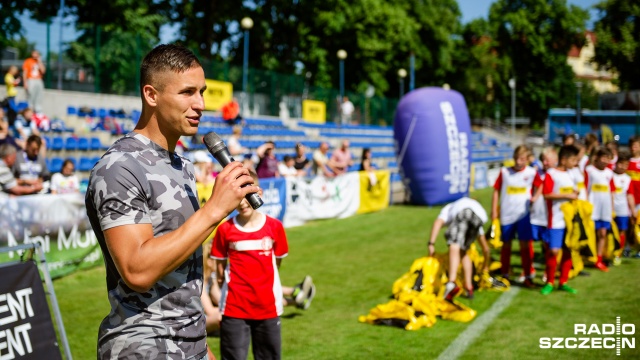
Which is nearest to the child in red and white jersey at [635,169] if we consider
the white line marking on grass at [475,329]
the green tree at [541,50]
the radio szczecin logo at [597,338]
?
the white line marking on grass at [475,329]

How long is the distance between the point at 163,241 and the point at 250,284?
2979mm

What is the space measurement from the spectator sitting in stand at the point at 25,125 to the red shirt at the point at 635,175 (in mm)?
12227

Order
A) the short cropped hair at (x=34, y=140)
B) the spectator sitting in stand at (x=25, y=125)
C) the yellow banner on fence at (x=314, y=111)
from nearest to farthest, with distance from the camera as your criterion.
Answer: the short cropped hair at (x=34, y=140) < the spectator sitting in stand at (x=25, y=125) < the yellow banner on fence at (x=314, y=111)

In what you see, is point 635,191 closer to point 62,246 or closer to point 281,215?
point 281,215

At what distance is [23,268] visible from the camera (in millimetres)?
5078

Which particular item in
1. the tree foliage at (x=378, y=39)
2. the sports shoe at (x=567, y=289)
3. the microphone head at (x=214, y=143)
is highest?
the tree foliage at (x=378, y=39)

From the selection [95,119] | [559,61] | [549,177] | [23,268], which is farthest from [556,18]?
[23,268]

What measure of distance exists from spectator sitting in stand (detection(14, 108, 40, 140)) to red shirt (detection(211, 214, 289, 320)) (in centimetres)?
1056

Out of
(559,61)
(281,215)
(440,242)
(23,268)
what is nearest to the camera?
(23,268)

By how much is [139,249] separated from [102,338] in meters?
0.55

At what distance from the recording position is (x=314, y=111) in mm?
33781

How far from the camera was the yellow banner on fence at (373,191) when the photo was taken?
64.3 feet

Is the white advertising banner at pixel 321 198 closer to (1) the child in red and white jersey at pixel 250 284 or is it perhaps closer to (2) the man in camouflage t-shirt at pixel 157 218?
(1) the child in red and white jersey at pixel 250 284

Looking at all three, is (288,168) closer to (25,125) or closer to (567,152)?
(25,125)
